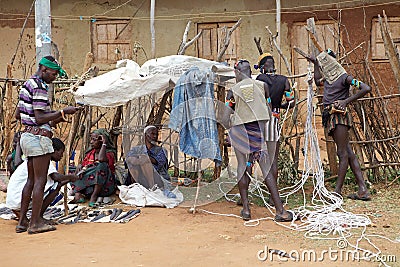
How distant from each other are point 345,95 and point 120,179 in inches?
112

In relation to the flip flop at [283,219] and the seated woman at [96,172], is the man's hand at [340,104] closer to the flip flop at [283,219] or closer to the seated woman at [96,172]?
the flip flop at [283,219]

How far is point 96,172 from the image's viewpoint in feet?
19.5

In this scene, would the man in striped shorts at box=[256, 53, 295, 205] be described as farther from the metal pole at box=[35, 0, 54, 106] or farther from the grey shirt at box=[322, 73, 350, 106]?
the metal pole at box=[35, 0, 54, 106]

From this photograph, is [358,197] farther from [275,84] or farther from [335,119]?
[275,84]

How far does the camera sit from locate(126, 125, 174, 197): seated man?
19.2ft

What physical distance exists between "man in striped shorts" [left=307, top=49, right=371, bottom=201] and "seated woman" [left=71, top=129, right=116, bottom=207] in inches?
102

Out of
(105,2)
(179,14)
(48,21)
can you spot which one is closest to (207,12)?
(179,14)

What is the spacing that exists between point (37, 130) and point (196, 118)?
5.15ft

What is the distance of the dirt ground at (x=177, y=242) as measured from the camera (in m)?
3.78

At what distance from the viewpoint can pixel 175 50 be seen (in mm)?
11039

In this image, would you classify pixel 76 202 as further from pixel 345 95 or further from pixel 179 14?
pixel 179 14

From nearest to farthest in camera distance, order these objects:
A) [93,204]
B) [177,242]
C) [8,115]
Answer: [177,242], [93,204], [8,115]

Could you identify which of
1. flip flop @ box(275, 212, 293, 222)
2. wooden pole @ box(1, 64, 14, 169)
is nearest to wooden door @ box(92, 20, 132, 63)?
wooden pole @ box(1, 64, 14, 169)

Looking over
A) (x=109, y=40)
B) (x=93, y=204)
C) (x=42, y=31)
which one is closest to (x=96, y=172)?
(x=93, y=204)
